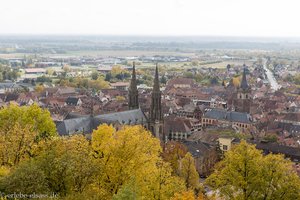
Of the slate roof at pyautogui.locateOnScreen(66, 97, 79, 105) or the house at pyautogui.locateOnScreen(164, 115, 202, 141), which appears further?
the slate roof at pyautogui.locateOnScreen(66, 97, 79, 105)

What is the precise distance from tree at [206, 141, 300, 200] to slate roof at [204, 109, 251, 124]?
207 feet

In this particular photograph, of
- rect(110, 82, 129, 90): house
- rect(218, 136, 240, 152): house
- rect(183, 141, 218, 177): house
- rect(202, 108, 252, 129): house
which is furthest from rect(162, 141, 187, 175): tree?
rect(110, 82, 129, 90): house

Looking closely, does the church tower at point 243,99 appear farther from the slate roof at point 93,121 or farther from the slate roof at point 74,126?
the slate roof at point 74,126

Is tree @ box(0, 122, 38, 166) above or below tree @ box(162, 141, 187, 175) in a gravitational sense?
above

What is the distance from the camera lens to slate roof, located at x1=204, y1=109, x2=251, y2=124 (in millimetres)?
97375

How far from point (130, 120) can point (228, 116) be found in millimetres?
33571

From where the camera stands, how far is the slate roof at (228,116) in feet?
319

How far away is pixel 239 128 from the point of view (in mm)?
92312

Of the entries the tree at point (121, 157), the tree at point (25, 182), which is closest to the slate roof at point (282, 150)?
the tree at point (121, 157)

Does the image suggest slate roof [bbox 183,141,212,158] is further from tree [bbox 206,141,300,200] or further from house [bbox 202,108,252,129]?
tree [bbox 206,141,300,200]

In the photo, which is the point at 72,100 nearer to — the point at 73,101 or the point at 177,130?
the point at 73,101

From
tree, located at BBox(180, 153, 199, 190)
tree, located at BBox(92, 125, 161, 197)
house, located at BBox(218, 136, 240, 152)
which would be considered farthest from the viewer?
house, located at BBox(218, 136, 240, 152)

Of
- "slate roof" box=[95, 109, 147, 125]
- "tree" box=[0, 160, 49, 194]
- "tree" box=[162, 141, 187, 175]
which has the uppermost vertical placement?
"tree" box=[0, 160, 49, 194]

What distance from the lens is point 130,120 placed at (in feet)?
241
